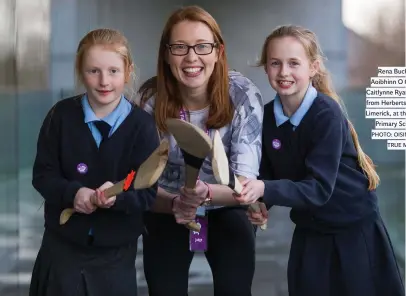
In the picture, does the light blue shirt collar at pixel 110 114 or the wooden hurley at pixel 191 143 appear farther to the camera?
the light blue shirt collar at pixel 110 114

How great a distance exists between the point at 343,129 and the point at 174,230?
0.50m

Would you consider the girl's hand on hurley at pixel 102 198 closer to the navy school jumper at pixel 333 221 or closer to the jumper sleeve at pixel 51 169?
the jumper sleeve at pixel 51 169

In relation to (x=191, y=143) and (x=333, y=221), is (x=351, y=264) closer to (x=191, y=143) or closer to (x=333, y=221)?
(x=333, y=221)

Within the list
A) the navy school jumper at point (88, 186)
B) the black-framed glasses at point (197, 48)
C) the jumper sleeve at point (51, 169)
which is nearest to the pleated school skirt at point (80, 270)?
the navy school jumper at point (88, 186)

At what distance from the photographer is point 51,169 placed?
1.68 meters

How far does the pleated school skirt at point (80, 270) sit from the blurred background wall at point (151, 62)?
0.85 m

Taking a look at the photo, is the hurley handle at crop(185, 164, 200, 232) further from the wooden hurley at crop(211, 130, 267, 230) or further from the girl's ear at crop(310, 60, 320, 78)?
the girl's ear at crop(310, 60, 320, 78)

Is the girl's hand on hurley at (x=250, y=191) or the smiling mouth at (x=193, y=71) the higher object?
the smiling mouth at (x=193, y=71)

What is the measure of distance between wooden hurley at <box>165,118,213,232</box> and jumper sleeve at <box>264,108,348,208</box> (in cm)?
18

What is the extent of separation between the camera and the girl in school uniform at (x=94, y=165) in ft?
5.47

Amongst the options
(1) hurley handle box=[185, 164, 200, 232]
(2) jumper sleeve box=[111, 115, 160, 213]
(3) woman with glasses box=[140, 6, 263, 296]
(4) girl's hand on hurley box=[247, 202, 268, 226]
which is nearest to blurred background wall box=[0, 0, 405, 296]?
(3) woman with glasses box=[140, 6, 263, 296]

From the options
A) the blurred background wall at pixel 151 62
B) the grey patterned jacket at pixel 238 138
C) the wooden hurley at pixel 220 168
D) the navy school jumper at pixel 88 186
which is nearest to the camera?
the wooden hurley at pixel 220 168

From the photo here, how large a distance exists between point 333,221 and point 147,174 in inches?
20.8

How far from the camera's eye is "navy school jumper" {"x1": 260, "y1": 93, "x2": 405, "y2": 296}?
1741 millimetres
